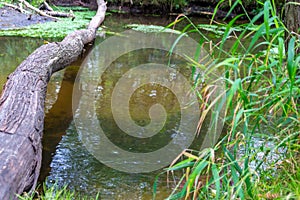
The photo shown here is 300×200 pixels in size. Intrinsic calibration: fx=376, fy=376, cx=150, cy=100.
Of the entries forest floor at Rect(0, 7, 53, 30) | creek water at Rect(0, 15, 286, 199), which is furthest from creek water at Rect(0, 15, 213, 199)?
forest floor at Rect(0, 7, 53, 30)

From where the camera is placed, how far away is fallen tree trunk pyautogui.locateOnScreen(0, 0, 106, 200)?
2066 millimetres

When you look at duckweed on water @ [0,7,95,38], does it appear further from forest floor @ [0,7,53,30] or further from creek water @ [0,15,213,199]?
creek water @ [0,15,213,199]

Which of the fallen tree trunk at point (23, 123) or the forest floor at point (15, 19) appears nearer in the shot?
the fallen tree trunk at point (23, 123)

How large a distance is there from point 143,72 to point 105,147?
8.38 feet

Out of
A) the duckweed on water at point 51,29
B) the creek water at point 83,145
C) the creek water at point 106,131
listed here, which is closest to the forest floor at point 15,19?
the duckweed on water at point 51,29

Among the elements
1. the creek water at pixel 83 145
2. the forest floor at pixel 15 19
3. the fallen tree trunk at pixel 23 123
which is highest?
the forest floor at pixel 15 19

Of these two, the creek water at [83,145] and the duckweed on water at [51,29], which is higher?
the duckweed on water at [51,29]

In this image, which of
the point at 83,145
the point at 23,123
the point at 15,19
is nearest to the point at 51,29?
the point at 15,19

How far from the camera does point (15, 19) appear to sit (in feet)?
30.2

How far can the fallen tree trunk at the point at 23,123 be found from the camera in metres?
2.07

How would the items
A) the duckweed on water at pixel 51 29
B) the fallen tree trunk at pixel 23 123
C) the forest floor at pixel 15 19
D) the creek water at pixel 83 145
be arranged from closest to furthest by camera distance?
the fallen tree trunk at pixel 23 123 → the creek water at pixel 83 145 → the duckweed on water at pixel 51 29 → the forest floor at pixel 15 19

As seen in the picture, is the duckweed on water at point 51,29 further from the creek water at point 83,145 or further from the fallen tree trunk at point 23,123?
the fallen tree trunk at point 23,123

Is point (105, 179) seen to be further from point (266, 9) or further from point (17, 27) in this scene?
point (17, 27)

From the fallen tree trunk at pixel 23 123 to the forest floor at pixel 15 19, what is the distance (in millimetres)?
4459
